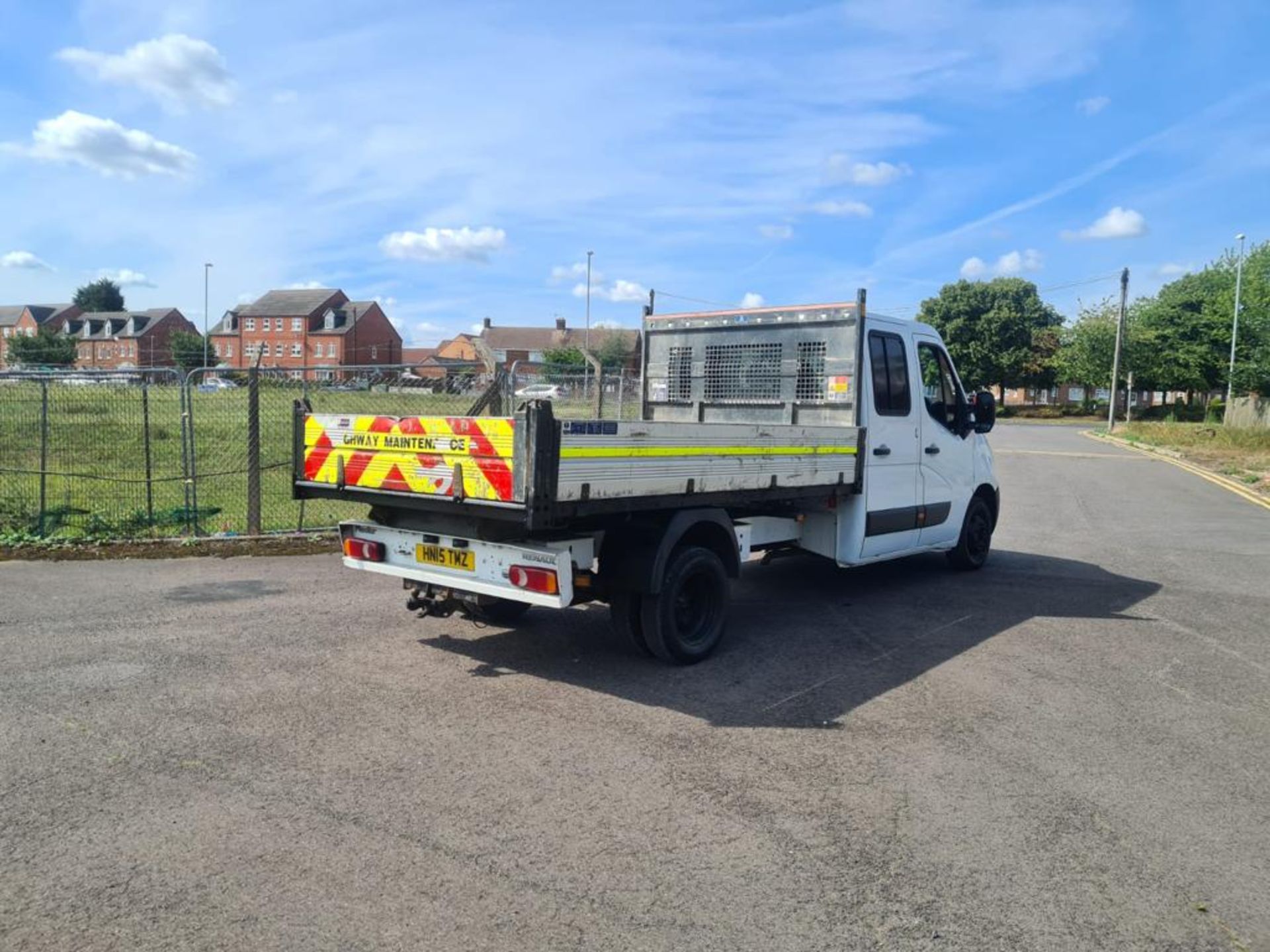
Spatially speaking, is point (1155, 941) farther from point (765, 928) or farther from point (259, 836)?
point (259, 836)

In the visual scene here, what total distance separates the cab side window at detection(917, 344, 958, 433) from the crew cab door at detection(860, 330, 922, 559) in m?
0.26

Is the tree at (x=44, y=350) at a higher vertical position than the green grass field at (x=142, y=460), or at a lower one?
higher

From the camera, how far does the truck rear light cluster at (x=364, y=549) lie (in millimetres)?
6047

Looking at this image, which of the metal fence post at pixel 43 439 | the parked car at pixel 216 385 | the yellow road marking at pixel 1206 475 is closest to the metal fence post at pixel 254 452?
the parked car at pixel 216 385

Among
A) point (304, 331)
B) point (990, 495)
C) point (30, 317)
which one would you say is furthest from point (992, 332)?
point (30, 317)

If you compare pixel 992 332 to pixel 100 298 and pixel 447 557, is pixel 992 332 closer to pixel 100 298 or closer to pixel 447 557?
pixel 447 557

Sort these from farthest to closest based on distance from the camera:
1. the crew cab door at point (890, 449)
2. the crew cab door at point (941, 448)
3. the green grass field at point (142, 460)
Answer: the green grass field at point (142, 460), the crew cab door at point (941, 448), the crew cab door at point (890, 449)

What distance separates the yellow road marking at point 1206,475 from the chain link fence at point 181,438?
41.9ft

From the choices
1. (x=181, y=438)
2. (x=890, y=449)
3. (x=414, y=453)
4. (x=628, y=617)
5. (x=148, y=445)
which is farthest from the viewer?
(x=181, y=438)

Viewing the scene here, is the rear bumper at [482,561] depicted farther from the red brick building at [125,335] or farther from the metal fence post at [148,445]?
the red brick building at [125,335]

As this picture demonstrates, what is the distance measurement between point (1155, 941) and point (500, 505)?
3429 millimetres

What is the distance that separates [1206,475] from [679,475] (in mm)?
21317

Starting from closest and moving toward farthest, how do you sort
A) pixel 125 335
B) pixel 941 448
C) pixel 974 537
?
1. pixel 941 448
2. pixel 974 537
3. pixel 125 335

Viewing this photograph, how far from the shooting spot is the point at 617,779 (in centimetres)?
426
